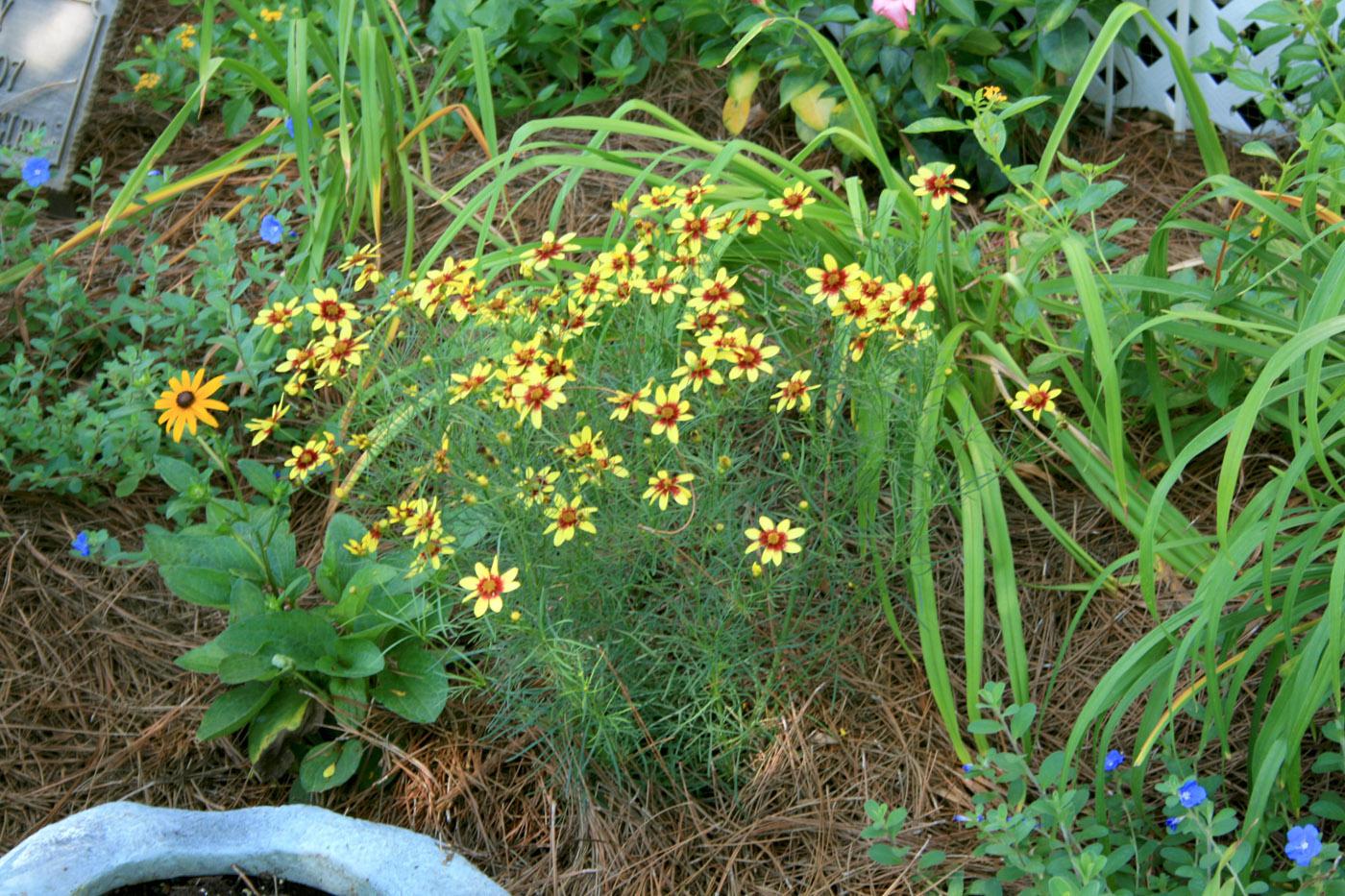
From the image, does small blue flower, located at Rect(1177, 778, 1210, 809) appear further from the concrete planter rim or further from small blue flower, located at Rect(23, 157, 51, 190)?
small blue flower, located at Rect(23, 157, 51, 190)

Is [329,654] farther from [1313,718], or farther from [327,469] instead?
[1313,718]

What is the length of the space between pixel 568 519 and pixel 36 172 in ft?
6.39

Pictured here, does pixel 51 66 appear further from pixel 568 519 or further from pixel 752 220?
pixel 568 519

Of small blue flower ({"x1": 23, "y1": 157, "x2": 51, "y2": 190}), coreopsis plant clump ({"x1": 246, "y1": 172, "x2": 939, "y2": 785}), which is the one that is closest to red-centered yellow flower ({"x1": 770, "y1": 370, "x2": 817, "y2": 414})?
coreopsis plant clump ({"x1": 246, "y1": 172, "x2": 939, "y2": 785})

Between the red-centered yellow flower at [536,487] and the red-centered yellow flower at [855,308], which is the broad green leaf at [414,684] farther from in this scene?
the red-centered yellow flower at [855,308]

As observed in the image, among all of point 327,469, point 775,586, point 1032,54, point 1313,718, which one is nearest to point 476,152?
point 327,469

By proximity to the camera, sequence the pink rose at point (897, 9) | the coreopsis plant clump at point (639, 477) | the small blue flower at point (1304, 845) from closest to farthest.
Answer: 1. the small blue flower at point (1304, 845)
2. the coreopsis plant clump at point (639, 477)
3. the pink rose at point (897, 9)

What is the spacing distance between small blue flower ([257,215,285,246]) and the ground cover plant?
0.23 meters

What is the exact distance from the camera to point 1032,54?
111 inches

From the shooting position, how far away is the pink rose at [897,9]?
8.14ft

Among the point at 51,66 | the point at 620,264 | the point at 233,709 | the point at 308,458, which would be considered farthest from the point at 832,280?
the point at 51,66

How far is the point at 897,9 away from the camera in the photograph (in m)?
2.49

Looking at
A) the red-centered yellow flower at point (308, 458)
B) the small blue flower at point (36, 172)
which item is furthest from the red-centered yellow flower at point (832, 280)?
the small blue flower at point (36, 172)

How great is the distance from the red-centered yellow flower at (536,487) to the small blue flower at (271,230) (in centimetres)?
123
